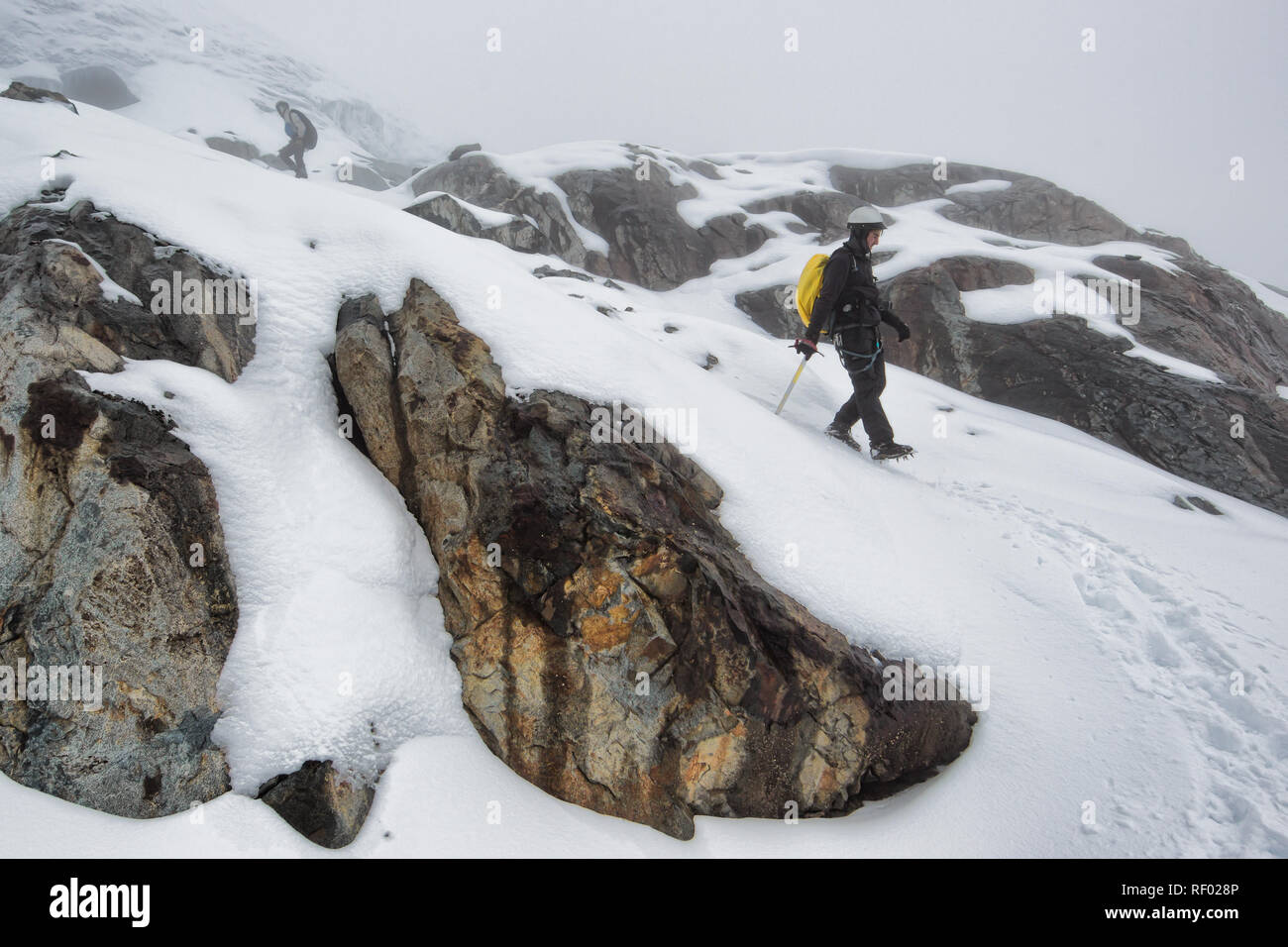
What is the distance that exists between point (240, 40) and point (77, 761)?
112m

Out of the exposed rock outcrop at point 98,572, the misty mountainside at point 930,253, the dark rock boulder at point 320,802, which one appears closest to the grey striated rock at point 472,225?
the misty mountainside at point 930,253

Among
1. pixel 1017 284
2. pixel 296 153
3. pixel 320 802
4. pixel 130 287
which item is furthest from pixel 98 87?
pixel 320 802

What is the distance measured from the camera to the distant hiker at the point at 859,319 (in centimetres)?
821

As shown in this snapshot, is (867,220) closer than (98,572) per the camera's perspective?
No

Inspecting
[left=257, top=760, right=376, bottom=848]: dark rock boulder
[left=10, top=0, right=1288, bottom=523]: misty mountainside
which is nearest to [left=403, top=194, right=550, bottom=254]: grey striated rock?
[left=10, top=0, right=1288, bottom=523]: misty mountainside

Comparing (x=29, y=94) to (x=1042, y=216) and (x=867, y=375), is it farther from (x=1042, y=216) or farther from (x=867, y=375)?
(x=1042, y=216)

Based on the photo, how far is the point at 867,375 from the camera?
27.3ft

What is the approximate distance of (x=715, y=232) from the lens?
94.7ft

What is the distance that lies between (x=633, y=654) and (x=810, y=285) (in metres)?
6.32

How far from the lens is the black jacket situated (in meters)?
8.17

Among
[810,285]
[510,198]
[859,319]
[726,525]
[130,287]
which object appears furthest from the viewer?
[510,198]

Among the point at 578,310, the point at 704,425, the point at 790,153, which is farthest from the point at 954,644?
the point at 790,153

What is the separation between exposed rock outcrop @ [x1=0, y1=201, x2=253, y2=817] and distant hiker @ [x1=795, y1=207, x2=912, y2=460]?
7350mm

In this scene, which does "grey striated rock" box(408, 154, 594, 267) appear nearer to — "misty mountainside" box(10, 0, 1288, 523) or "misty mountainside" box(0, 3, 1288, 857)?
"misty mountainside" box(10, 0, 1288, 523)
